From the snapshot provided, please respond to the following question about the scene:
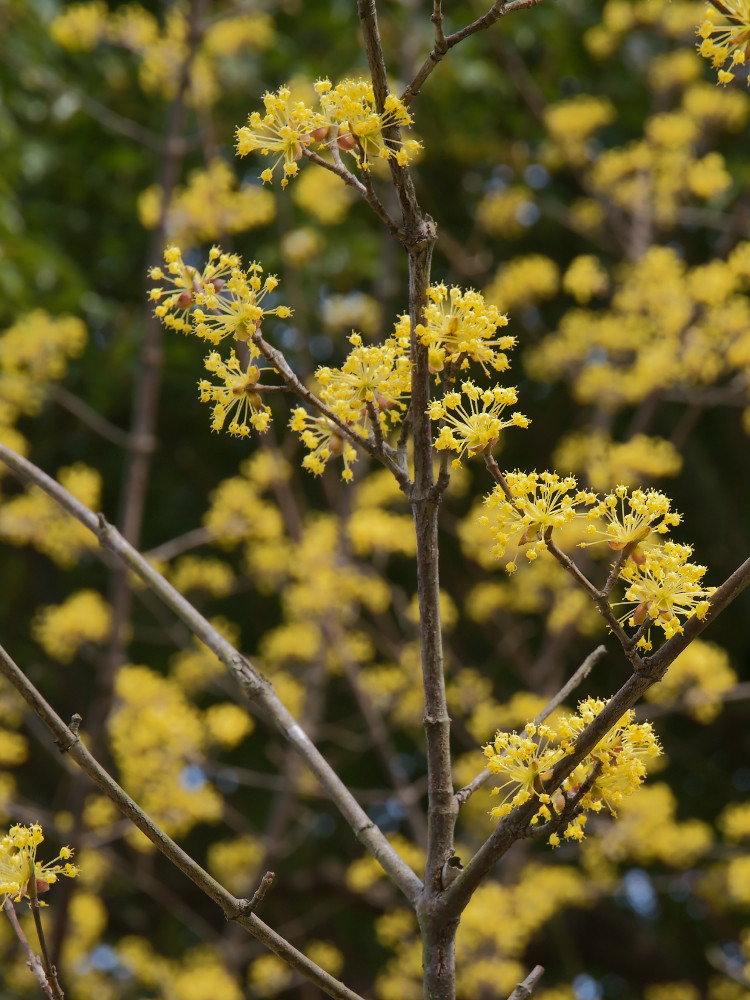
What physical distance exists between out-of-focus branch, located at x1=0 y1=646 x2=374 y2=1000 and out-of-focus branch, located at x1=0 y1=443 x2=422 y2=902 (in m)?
0.19

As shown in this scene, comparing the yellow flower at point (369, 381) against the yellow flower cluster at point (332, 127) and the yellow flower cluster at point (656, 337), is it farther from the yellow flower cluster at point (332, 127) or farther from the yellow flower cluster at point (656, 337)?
the yellow flower cluster at point (656, 337)

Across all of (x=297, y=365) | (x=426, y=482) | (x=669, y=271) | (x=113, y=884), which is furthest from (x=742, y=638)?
(x=426, y=482)

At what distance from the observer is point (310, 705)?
18.5 feet

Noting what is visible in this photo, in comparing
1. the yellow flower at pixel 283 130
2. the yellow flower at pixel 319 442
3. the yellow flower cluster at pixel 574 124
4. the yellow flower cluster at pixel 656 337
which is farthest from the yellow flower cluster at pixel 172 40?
the yellow flower at pixel 319 442

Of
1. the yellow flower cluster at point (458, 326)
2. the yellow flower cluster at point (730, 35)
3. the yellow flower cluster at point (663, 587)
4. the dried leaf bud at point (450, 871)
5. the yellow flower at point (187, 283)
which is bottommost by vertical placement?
the dried leaf bud at point (450, 871)

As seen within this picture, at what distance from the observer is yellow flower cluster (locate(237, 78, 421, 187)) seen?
52.6 inches

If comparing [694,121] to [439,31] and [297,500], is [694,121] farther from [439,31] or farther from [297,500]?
[439,31]

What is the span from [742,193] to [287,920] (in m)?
5.84

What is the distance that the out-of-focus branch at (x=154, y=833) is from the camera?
1184 mm

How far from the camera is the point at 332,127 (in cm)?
142

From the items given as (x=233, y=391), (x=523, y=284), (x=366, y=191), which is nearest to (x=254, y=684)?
(x=233, y=391)

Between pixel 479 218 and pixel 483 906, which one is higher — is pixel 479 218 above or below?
above

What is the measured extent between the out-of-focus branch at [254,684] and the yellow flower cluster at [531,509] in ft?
1.47

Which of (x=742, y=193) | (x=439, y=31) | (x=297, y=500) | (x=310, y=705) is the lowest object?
(x=439, y=31)
